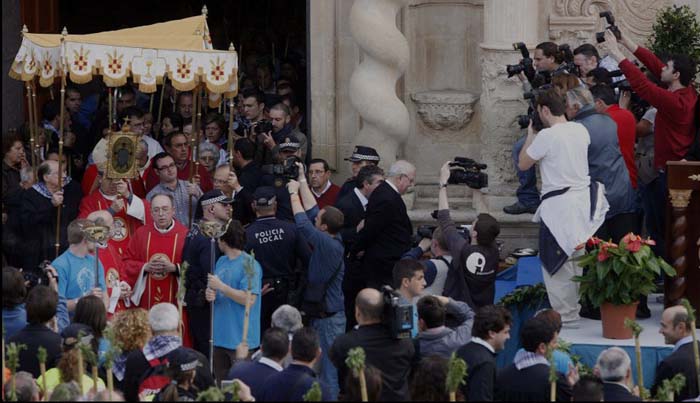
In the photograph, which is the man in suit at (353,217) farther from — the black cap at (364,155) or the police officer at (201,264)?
the police officer at (201,264)

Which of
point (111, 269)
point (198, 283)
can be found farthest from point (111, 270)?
point (198, 283)

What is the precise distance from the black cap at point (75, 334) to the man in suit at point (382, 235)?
3.28m

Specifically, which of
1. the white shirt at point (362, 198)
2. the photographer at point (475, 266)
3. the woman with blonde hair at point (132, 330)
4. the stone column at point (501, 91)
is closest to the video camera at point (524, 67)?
the stone column at point (501, 91)

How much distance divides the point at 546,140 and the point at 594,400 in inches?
156

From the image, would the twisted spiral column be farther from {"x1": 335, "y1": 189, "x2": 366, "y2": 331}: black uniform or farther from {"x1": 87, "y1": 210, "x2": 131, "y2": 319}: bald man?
{"x1": 87, "y1": 210, "x2": 131, "y2": 319}: bald man

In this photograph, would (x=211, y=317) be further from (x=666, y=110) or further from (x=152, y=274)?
(x=666, y=110)

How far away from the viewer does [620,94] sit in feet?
48.3

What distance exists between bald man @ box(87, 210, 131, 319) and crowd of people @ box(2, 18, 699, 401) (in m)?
0.02

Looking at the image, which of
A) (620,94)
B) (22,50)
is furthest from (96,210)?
(620,94)

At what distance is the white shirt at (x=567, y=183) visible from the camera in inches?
512

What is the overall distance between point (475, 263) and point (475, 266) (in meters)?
0.02

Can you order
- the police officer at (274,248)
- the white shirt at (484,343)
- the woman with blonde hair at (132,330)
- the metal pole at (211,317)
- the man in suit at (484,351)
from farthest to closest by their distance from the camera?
the police officer at (274,248) < the metal pole at (211,317) < the woman with blonde hair at (132,330) < the white shirt at (484,343) < the man in suit at (484,351)

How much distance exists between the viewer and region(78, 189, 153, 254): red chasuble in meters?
14.1

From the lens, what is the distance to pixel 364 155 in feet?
49.4
